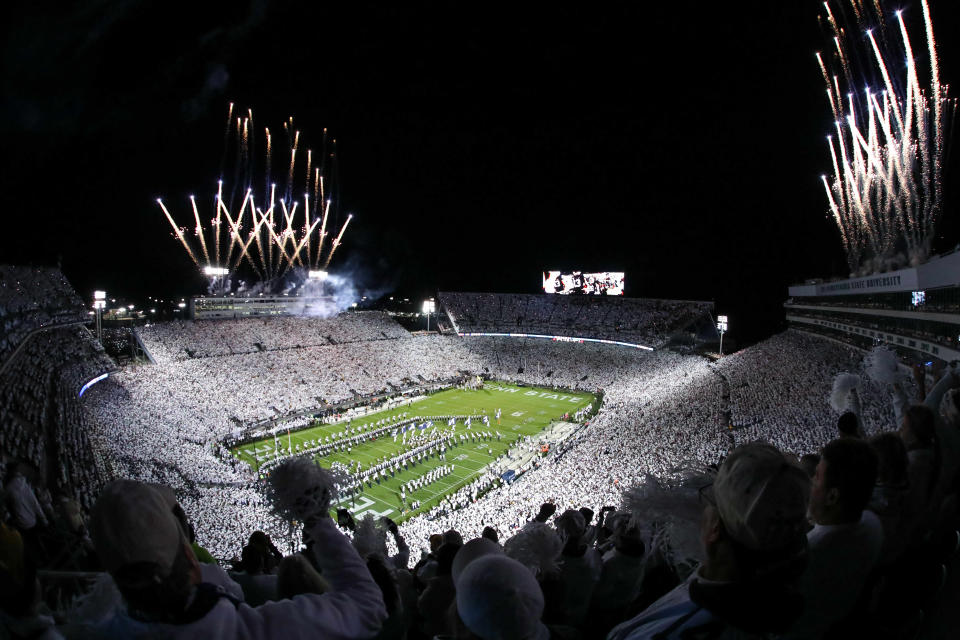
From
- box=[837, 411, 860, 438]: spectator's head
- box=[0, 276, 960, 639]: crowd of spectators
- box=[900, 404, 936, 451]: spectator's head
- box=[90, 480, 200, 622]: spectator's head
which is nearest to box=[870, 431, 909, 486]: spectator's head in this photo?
box=[0, 276, 960, 639]: crowd of spectators

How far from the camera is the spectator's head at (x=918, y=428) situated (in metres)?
3.27

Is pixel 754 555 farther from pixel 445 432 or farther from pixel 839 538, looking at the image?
pixel 445 432

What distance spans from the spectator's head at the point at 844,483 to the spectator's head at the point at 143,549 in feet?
7.25

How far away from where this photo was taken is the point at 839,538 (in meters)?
1.91

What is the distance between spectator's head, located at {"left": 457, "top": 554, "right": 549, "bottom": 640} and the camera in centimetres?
161

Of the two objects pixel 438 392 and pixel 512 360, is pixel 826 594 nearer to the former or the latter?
pixel 438 392

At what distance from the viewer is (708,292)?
48562 mm

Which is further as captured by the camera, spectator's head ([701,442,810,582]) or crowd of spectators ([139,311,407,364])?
crowd of spectators ([139,311,407,364])

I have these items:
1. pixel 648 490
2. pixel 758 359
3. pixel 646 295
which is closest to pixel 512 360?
pixel 646 295

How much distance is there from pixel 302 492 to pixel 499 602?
96cm

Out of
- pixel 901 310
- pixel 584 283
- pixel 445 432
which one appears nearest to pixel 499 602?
pixel 445 432

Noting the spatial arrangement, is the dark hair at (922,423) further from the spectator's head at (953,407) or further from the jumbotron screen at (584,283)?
the jumbotron screen at (584,283)

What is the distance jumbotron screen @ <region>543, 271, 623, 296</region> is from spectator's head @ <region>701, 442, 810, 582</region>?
51162mm

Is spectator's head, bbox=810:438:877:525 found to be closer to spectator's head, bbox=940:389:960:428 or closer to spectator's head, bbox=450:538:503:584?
spectator's head, bbox=450:538:503:584
